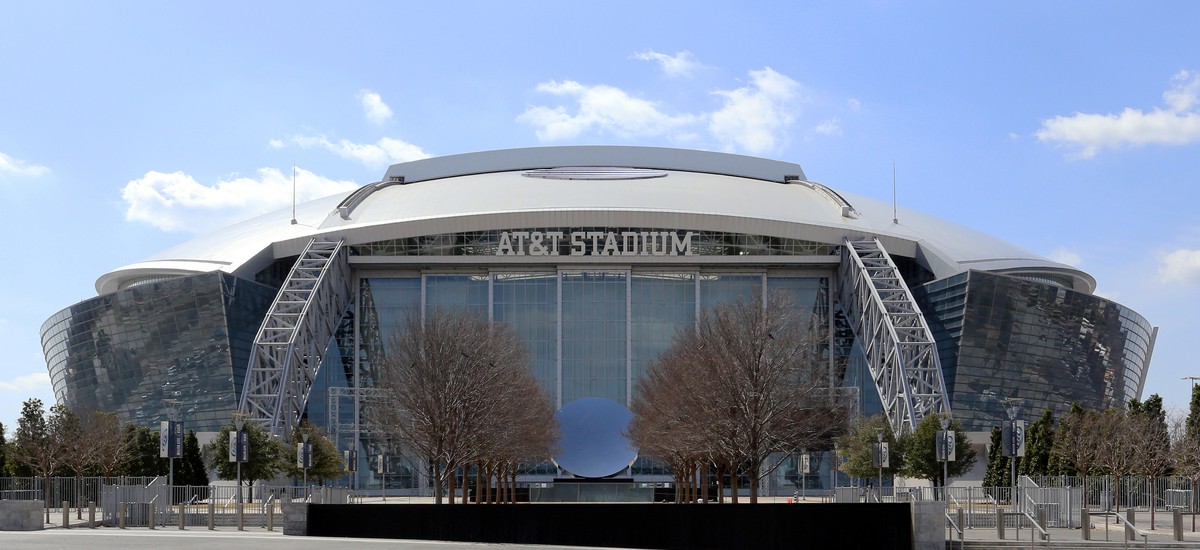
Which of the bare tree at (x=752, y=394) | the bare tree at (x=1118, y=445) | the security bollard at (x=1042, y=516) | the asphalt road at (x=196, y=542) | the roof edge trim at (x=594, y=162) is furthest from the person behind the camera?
the roof edge trim at (x=594, y=162)

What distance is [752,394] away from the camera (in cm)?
5472

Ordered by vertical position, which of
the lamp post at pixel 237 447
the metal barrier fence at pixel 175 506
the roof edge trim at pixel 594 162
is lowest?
the metal barrier fence at pixel 175 506

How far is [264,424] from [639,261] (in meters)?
28.2

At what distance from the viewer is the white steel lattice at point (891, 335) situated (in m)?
80.1

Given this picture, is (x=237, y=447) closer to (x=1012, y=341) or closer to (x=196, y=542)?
→ (x=196, y=542)

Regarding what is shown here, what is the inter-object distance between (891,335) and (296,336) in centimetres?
3657

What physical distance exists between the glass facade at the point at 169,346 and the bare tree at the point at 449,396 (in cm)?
2556

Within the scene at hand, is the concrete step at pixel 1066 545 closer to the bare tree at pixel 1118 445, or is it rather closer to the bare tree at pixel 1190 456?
the bare tree at pixel 1190 456

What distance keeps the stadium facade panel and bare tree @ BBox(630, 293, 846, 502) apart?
27.9 metres

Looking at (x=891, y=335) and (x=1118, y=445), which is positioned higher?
(x=891, y=335)

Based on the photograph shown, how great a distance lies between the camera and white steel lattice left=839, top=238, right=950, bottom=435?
8012 cm


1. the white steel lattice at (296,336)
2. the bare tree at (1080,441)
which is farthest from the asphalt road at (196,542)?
the bare tree at (1080,441)

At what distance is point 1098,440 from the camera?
70.8m

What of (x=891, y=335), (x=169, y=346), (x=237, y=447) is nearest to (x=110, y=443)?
(x=237, y=447)
